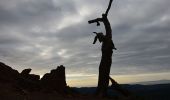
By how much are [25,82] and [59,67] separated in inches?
144

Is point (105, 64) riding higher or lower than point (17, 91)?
higher

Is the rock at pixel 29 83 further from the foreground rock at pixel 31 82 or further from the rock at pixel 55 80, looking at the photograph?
the rock at pixel 55 80

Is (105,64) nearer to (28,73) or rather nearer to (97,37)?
(97,37)

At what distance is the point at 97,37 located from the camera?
31828 millimetres

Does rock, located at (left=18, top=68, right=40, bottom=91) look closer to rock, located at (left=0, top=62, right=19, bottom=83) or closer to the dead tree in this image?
rock, located at (left=0, top=62, right=19, bottom=83)

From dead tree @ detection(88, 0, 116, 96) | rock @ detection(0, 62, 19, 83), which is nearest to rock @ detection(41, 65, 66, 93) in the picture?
rock @ detection(0, 62, 19, 83)

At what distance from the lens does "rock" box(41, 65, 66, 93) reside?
3225 centimetres

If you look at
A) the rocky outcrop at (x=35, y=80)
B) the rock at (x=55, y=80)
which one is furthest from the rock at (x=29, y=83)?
the rock at (x=55, y=80)

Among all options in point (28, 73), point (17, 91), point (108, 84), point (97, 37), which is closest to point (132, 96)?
point (108, 84)

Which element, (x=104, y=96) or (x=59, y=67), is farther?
(x=59, y=67)

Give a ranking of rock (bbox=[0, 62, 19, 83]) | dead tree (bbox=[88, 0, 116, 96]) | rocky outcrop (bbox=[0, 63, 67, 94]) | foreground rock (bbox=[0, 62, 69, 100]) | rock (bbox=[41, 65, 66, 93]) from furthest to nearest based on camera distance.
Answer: rock (bbox=[0, 62, 19, 83]) → rock (bbox=[41, 65, 66, 93]) → rocky outcrop (bbox=[0, 63, 67, 94]) → dead tree (bbox=[88, 0, 116, 96]) → foreground rock (bbox=[0, 62, 69, 100])

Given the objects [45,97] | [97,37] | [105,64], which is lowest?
[45,97]

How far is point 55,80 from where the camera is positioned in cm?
3253

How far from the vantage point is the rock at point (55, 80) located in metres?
32.2
